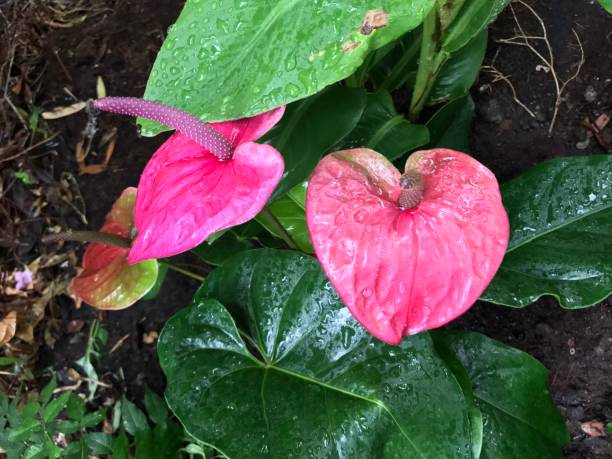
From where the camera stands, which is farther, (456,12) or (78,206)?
(78,206)

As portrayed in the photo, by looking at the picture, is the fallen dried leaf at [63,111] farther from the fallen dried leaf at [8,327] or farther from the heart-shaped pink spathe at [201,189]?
the heart-shaped pink spathe at [201,189]

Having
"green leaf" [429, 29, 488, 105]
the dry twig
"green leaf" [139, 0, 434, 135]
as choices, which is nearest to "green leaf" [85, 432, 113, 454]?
"green leaf" [139, 0, 434, 135]

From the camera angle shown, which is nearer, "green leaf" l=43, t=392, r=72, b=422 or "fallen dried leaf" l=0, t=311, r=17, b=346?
"green leaf" l=43, t=392, r=72, b=422

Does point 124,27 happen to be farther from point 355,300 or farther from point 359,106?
point 355,300

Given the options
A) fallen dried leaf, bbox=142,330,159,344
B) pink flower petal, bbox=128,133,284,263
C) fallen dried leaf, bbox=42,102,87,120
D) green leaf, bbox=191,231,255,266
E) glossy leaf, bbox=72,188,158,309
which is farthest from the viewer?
fallen dried leaf, bbox=42,102,87,120

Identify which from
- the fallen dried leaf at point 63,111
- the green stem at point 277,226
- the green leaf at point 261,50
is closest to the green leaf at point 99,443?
the green stem at point 277,226

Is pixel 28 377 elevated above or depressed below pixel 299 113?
below

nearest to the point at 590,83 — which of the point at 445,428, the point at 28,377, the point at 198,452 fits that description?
the point at 445,428

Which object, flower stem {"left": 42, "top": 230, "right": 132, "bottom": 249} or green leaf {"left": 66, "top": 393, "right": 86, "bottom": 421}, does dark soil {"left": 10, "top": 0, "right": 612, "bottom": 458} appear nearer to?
green leaf {"left": 66, "top": 393, "right": 86, "bottom": 421}
